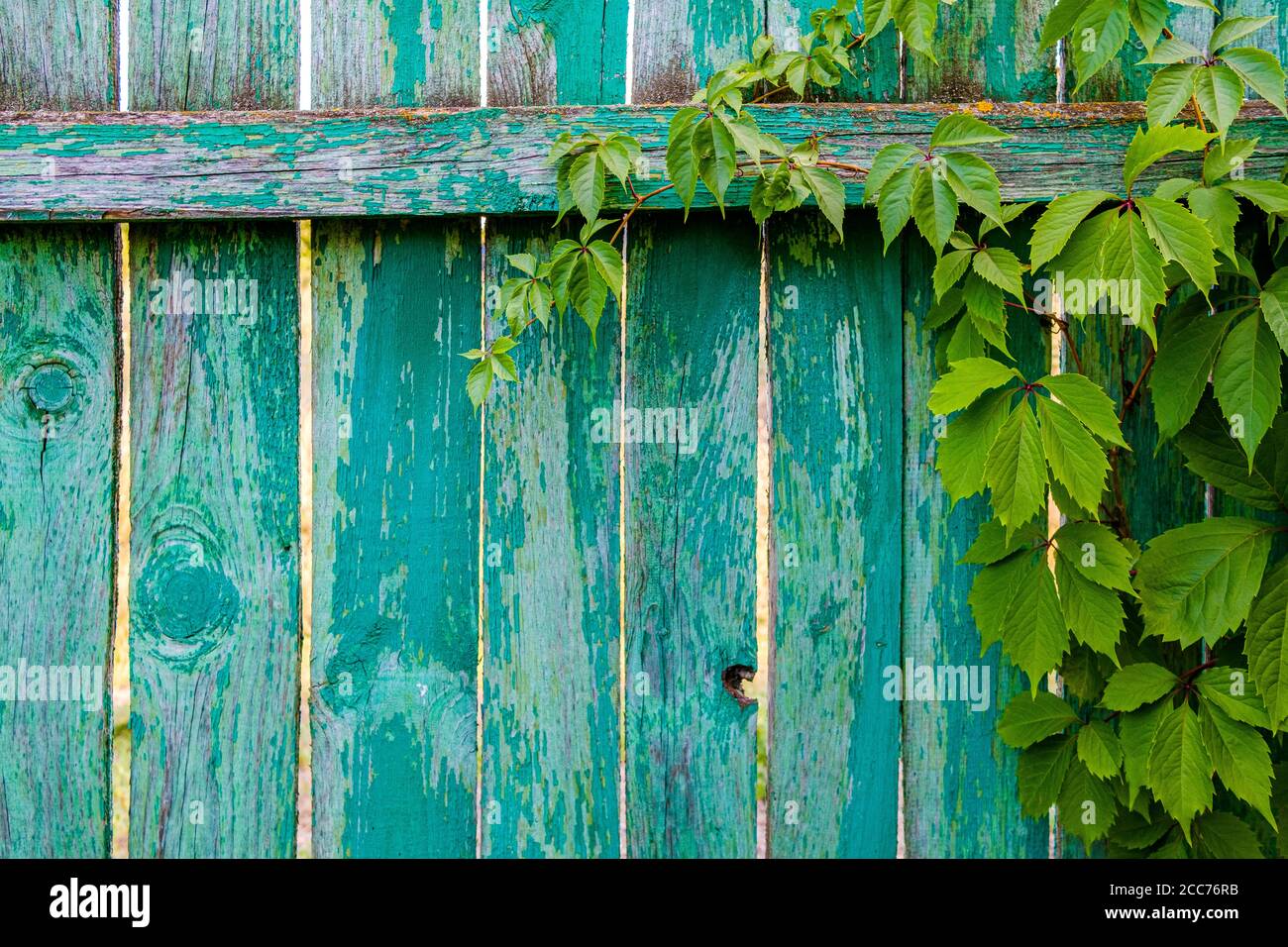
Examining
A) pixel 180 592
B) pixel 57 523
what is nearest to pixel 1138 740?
pixel 180 592

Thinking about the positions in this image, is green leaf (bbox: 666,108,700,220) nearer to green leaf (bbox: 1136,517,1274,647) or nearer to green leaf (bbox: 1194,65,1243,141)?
green leaf (bbox: 1194,65,1243,141)

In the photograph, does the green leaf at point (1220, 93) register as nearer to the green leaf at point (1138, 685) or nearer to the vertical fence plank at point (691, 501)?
the vertical fence plank at point (691, 501)

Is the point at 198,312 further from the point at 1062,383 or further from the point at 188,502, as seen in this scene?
the point at 1062,383

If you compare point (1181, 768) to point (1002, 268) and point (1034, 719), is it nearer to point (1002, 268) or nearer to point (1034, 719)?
point (1034, 719)

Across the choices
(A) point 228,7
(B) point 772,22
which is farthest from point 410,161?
(B) point 772,22

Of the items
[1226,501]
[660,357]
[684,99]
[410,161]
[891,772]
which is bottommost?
[891,772]

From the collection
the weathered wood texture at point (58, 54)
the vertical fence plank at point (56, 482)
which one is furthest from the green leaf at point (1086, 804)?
the weathered wood texture at point (58, 54)

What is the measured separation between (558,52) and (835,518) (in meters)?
0.82

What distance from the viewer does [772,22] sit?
1.36 meters

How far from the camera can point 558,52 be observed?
54.0 inches

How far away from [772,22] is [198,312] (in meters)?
0.97

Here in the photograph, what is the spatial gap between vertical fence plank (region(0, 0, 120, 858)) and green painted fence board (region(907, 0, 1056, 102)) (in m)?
1.24

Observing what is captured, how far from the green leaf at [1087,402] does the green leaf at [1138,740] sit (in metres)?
0.39

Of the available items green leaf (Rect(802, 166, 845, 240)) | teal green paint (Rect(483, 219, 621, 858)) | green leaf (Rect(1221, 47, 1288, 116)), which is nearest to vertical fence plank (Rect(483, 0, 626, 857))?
teal green paint (Rect(483, 219, 621, 858))
